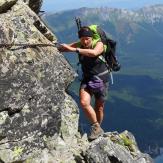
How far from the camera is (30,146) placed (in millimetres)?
15703

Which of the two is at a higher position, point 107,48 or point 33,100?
point 107,48

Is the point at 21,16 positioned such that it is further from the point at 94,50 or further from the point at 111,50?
the point at 111,50

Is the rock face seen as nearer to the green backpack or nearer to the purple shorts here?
the purple shorts

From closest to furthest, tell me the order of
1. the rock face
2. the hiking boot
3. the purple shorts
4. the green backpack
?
1. the rock face
2. the green backpack
3. the purple shorts
4. the hiking boot

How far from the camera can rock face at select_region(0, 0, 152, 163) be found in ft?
49.1

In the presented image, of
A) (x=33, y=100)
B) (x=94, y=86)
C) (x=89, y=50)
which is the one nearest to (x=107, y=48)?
(x=89, y=50)

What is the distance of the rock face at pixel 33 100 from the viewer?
49.1ft

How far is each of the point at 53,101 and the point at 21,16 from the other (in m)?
3.14

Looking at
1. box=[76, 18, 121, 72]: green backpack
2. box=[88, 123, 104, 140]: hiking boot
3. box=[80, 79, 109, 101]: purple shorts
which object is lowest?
box=[88, 123, 104, 140]: hiking boot

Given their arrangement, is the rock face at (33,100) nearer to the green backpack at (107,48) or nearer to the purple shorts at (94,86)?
the purple shorts at (94,86)

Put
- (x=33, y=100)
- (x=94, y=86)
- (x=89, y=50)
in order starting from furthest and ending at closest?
(x=94, y=86), (x=89, y=50), (x=33, y=100)

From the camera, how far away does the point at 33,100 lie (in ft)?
51.5

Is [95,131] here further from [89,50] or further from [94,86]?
[89,50]

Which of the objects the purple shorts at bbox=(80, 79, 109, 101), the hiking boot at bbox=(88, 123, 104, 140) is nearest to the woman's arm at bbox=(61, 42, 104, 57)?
the purple shorts at bbox=(80, 79, 109, 101)
